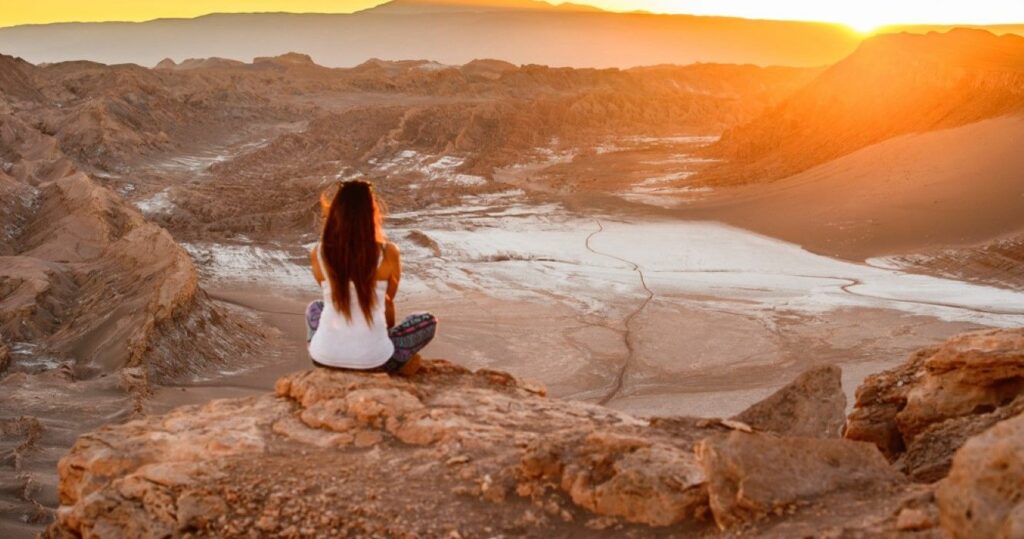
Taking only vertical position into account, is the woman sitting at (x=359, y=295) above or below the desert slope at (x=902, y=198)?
above

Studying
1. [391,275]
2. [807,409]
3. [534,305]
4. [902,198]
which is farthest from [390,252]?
[902,198]

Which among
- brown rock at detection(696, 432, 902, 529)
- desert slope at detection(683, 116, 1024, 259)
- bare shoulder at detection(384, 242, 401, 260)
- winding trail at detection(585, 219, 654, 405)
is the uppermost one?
bare shoulder at detection(384, 242, 401, 260)

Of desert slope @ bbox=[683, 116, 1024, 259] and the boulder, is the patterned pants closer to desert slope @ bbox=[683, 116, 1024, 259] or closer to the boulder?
the boulder

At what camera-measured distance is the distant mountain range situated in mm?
92125

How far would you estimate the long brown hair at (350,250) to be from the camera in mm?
3684

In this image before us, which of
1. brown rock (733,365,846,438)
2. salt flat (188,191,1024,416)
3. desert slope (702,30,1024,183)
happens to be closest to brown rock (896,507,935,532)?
brown rock (733,365,846,438)

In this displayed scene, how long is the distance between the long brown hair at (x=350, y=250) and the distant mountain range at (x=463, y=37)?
8448 cm

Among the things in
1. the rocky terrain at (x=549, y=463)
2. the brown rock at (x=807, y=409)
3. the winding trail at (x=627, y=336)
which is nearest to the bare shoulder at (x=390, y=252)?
the rocky terrain at (x=549, y=463)

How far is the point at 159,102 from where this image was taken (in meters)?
25.9

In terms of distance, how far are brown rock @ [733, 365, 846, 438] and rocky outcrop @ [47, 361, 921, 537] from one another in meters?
0.50

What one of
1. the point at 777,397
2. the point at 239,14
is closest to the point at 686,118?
the point at 777,397

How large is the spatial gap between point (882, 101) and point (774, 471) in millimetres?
17185

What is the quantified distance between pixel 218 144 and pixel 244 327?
17.0 metres

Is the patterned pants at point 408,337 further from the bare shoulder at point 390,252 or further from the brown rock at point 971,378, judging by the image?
the brown rock at point 971,378
